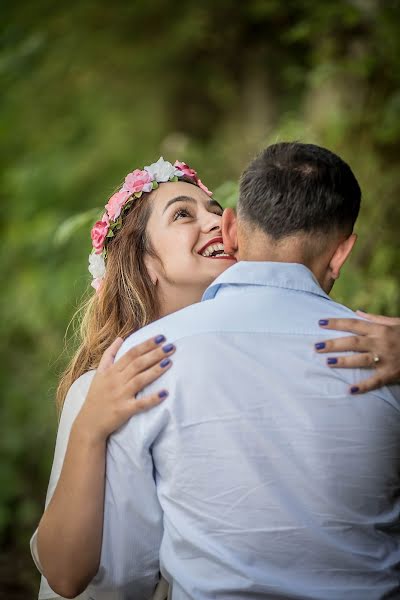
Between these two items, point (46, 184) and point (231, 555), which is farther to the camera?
point (46, 184)

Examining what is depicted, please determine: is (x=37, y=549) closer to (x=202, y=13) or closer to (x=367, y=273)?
(x=367, y=273)

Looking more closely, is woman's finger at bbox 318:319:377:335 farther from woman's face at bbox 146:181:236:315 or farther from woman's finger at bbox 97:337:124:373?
woman's face at bbox 146:181:236:315

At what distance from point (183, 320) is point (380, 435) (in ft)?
1.96

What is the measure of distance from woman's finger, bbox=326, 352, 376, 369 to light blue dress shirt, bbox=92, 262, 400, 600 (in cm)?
2

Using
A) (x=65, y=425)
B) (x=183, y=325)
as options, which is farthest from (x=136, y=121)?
(x=183, y=325)

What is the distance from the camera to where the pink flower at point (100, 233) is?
3.14 meters

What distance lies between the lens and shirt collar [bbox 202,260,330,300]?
2012 mm

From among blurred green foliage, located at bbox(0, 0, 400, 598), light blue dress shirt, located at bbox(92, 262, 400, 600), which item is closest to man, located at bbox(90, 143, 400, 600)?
light blue dress shirt, located at bbox(92, 262, 400, 600)

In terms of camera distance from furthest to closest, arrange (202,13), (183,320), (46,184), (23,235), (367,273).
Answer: (202,13)
(46,184)
(23,235)
(367,273)
(183,320)

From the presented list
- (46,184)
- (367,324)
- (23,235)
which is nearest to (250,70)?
(46,184)

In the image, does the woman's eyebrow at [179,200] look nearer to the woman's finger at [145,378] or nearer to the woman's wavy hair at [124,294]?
the woman's wavy hair at [124,294]

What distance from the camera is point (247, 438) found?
1886mm

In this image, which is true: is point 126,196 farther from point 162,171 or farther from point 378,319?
point 378,319

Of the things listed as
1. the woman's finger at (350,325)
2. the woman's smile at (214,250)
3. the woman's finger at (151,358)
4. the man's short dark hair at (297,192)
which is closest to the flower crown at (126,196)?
the woman's smile at (214,250)
